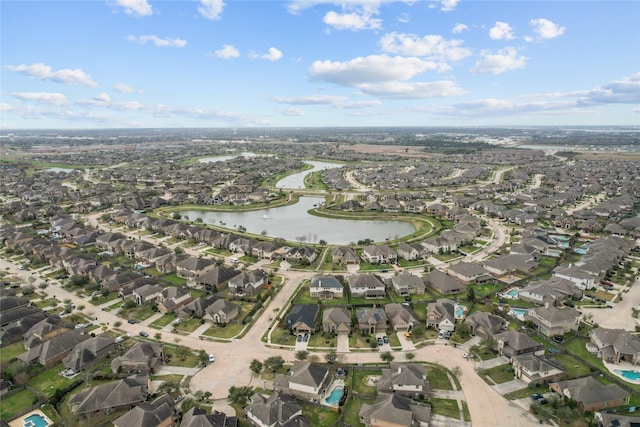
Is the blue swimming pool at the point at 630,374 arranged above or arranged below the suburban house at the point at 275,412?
below

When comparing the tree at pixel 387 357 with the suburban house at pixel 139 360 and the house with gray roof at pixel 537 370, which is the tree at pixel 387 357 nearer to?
the house with gray roof at pixel 537 370

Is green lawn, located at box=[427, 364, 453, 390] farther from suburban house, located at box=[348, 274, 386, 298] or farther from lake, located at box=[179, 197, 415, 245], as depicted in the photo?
lake, located at box=[179, 197, 415, 245]

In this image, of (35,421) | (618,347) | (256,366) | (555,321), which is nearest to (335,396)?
(256,366)

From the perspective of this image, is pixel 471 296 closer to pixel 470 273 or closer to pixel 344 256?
pixel 470 273

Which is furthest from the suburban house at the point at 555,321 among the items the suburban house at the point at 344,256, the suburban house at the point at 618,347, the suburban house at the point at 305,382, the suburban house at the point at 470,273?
the suburban house at the point at 344,256

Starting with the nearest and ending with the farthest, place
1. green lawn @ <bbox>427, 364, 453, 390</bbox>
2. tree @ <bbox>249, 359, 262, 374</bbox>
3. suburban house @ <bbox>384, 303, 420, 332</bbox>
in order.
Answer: green lawn @ <bbox>427, 364, 453, 390</bbox> → tree @ <bbox>249, 359, 262, 374</bbox> → suburban house @ <bbox>384, 303, 420, 332</bbox>

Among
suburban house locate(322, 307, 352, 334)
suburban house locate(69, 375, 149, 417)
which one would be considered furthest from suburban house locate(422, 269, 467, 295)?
suburban house locate(69, 375, 149, 417)
